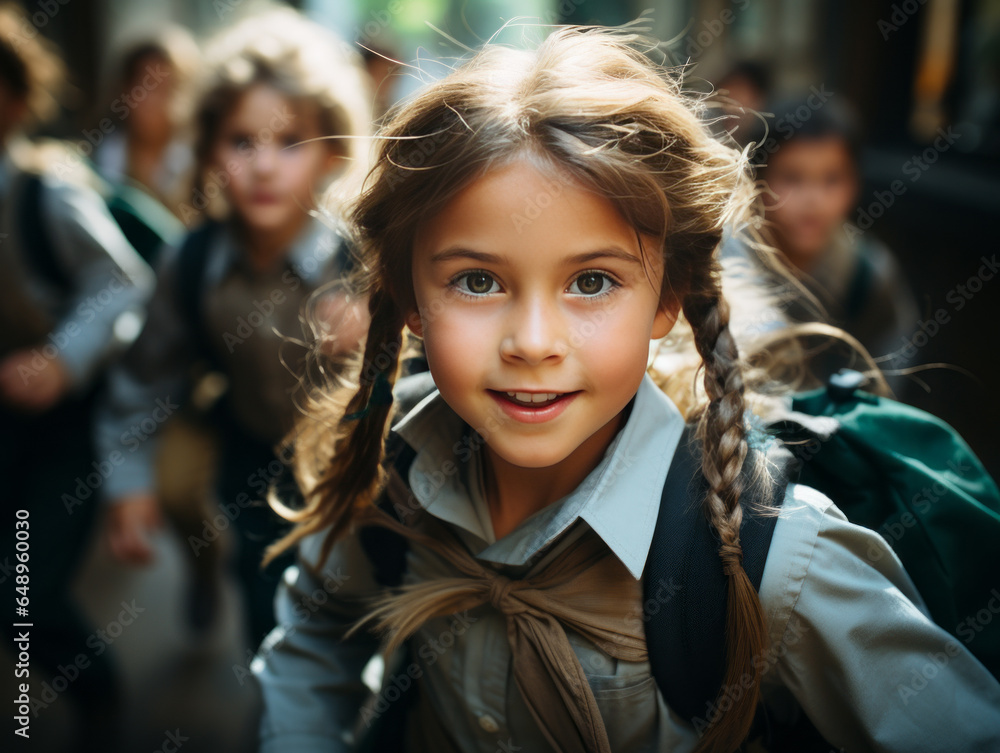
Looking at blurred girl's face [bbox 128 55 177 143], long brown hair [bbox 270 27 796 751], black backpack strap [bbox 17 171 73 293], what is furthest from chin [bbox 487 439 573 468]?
blurred girl's face [bbox 128 55 177 143]

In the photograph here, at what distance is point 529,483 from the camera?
124 centimetres

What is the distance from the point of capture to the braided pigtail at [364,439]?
1271 millimetres

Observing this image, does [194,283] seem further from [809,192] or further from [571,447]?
[809,192]

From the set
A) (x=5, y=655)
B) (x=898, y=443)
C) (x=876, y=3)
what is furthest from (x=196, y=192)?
(x=876, y=3)

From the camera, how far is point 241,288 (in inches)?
90.0

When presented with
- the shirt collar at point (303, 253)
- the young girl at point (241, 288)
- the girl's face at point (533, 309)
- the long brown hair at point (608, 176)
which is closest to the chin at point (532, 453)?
→ the girl's face at point (533, 309)

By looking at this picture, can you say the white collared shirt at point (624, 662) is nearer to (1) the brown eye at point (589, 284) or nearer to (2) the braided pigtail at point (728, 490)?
(2) the braided pigtail at point (728, 490)

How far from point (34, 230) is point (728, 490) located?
85.4 inches

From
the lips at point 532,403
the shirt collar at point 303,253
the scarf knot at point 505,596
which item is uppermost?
the lips at point 532,403

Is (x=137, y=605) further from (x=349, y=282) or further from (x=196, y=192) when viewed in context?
(x=349, y=282)

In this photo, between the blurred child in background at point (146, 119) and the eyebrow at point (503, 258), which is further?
the blurred child in background at point (146, 119)

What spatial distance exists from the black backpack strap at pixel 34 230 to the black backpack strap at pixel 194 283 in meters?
0.40

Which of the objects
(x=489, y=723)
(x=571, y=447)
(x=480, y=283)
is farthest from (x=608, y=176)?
(x=489, y=723)

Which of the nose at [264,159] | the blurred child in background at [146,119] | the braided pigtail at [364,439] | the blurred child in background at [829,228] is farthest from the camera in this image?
the blurred child in background at [146,119]
